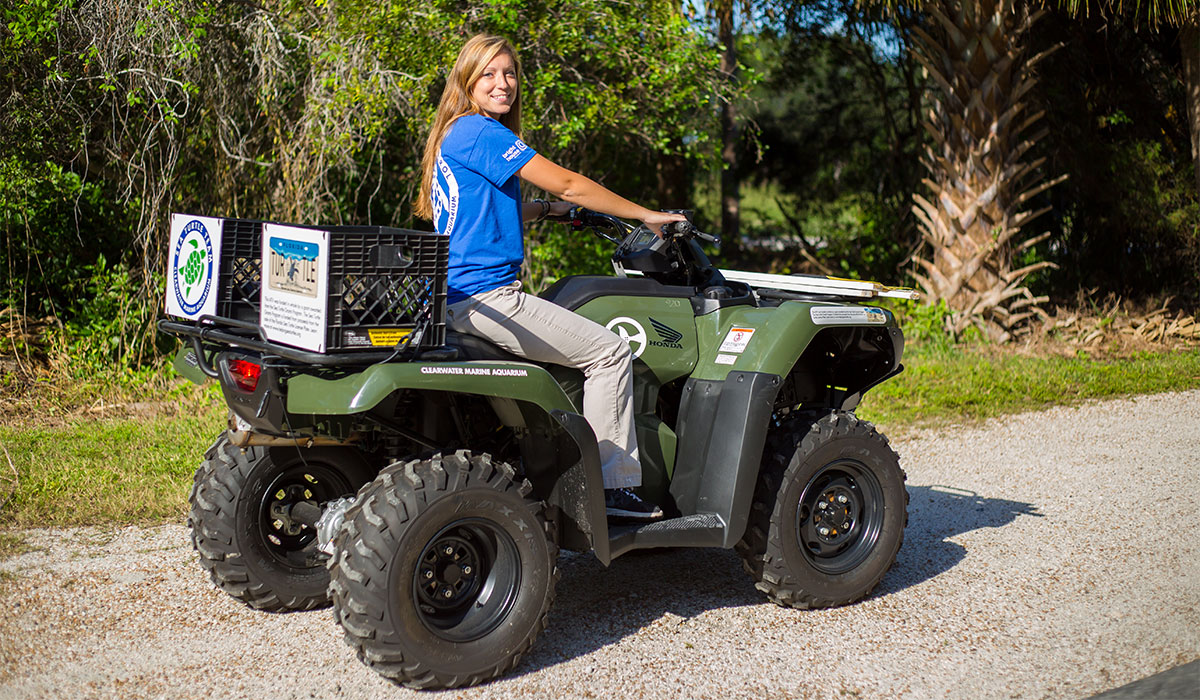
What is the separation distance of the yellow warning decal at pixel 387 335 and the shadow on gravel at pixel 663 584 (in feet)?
4.17

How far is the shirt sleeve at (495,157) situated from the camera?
159 inches

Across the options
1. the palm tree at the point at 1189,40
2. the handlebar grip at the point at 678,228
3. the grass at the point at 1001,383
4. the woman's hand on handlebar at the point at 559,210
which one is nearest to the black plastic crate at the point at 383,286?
the handlebar grip at the point at 678,228

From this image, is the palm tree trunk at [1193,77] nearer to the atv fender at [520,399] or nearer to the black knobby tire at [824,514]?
the black knobby tire at [824,514]

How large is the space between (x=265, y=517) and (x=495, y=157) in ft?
5.49

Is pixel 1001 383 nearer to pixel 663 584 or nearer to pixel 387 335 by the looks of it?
pixel 663 584

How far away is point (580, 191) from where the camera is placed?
4.17 metres

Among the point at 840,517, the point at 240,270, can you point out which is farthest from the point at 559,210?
the point at 840,517

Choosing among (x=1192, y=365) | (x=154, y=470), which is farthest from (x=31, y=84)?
(x=1192, y=365)

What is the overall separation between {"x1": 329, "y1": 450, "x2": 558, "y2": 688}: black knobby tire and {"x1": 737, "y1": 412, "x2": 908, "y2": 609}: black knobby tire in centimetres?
97

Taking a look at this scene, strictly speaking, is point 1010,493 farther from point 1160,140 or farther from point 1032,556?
point 1160,140

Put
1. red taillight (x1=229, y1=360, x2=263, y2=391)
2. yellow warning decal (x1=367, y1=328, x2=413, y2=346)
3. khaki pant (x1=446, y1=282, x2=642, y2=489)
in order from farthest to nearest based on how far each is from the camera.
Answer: khaki pant (x1=446, y1=282, x2=642, y2=489)
red taillight (x1=229, y1=360, x2=263, y2=391)
yellow warning decal (x1=367, y1=328, x2=413, y2=346)

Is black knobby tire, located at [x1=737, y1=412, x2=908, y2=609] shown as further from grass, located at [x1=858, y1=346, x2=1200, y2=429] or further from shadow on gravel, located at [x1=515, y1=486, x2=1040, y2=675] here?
grass, located at [x1=858, y1=346, x2=1200, y2=429]

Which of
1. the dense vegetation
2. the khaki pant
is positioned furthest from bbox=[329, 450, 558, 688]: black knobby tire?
the dense vegetation

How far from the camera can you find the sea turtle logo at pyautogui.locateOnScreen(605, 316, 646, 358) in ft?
14.3
